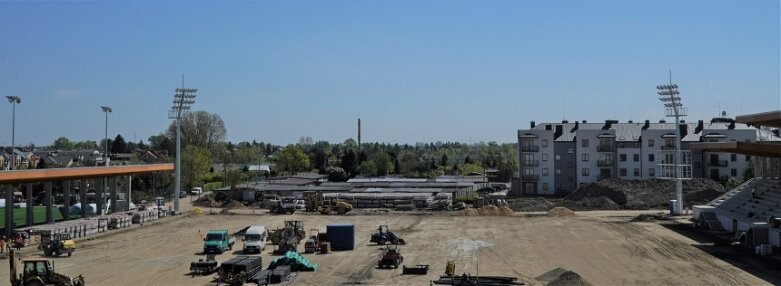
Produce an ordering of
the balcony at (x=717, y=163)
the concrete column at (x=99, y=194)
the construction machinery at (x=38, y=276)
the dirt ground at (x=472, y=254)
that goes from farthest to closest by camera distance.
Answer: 1. the balcony at (x=717, y=163)
2. the concrete column at (x=99, y=194)
3. the dirt ground at (x=472, y=254)
4. the construction machinery at (x=38, y=276)

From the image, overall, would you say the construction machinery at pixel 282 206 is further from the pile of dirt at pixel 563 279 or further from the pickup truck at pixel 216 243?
the pile of dirt at pixel 563 279

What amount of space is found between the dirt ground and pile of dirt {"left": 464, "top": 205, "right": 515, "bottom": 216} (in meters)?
4.98

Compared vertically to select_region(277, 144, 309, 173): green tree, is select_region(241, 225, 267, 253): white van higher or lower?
lower

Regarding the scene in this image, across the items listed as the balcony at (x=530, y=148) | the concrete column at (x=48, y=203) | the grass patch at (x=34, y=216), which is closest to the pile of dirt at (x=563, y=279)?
the concrete column at (x=48, y=203)

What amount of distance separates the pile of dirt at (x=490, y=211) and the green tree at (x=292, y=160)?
257ft

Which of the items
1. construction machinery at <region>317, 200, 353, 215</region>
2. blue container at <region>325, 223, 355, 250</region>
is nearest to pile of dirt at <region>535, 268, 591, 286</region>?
blue container at <region>325, 223, 355, 250</region>

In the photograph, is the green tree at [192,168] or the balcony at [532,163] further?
the green tree at [192,168]

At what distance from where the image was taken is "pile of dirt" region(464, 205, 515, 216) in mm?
65000

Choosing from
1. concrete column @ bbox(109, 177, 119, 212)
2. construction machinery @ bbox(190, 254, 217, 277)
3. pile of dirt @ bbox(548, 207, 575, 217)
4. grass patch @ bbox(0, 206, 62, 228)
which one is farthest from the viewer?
concrete column @ bbox(109, 177, 119, 212)

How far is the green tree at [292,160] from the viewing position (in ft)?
457

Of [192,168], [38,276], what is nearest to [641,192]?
[192,168]

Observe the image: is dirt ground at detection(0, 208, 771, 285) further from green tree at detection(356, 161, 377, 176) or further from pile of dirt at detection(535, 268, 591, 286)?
green tree at detection(356, 161, 377, 176)

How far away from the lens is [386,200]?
244 ft

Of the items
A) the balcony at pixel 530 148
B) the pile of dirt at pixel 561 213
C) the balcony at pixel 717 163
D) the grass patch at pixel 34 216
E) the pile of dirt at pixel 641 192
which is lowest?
the grass patch at pixel 34 216
